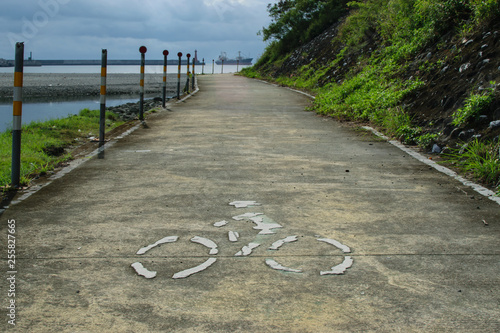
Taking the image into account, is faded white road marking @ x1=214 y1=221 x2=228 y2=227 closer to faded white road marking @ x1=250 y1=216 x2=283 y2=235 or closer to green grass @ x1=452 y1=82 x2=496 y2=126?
faded white road marking @ x1=250 y1=216 x2=283 y2=235

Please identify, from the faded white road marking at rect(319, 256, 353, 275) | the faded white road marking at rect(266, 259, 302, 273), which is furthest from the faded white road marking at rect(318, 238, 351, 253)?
the faded white road marking at rect(266, 259, 302, 273)

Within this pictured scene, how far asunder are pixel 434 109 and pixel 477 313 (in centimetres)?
678

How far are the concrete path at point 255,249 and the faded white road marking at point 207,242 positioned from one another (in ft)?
0.05

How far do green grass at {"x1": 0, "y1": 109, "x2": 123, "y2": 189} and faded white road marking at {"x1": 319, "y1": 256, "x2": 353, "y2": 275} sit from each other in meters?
3.73

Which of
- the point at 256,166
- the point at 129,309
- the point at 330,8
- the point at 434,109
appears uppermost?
the point at 330,8

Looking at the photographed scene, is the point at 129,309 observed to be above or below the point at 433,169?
below

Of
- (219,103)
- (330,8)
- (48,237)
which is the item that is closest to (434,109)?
(48,237)

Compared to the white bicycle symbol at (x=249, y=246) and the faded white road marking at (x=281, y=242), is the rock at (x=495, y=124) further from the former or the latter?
the faded white road marking at (x=281, y=242)

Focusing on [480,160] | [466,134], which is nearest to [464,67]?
[466,134]

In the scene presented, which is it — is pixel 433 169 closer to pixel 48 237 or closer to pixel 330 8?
pixel 48 237

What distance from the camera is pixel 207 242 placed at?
4.16m

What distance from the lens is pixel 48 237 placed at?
425cm

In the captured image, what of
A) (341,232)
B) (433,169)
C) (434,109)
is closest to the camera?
(341,232)

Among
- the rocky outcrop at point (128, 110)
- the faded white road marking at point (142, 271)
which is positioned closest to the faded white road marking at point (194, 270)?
the faded white road marking at point (142, 271)
